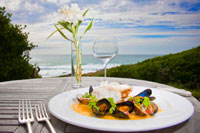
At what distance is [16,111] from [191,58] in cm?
658

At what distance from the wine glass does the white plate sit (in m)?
0.45

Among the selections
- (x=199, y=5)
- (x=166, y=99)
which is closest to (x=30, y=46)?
(x=166, y=99)

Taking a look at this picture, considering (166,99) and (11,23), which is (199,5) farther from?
(166,99)

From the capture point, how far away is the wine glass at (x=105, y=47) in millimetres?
1537

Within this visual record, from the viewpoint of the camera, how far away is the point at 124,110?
101 centimetres

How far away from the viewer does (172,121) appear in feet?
2.80

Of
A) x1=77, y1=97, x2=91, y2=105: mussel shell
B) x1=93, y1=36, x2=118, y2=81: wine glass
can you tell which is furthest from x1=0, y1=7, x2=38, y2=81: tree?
x1=77, y1=97, x2=91, y2=105: mussel shell

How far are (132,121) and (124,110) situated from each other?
14 cm

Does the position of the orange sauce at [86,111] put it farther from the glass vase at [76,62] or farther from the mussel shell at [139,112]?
the glass vase at [76,62]

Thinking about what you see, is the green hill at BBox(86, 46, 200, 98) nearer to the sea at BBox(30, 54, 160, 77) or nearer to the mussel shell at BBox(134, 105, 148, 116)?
the sea at BBox(30, 54, 160, 77)

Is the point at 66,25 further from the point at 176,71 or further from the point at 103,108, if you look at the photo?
the point at 176,71

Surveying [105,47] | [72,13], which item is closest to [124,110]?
[105,47]

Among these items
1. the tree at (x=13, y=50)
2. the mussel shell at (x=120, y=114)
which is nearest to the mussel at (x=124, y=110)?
the mussel shell at (x=120, y=114)

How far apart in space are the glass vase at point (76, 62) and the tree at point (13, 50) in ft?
14.9
